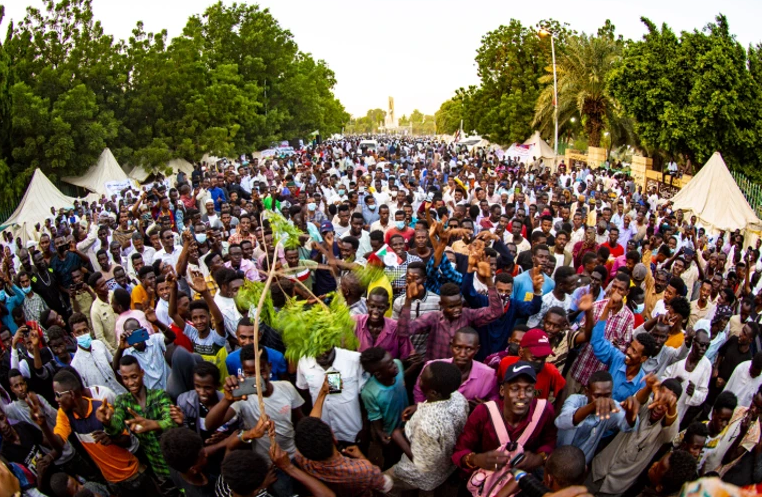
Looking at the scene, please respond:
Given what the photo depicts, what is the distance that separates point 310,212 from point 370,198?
1287mm

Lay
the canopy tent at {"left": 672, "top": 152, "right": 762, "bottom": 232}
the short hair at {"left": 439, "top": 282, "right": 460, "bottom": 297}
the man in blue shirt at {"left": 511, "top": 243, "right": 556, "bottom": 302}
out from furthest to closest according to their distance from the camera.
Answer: the canopy tent at {"left": 672, "top": 152, "right": 762, "bottom": 232} < the man in blue shirt at {"left": 511, "top": 243, "right": 556, "bottom": 302} < the short hair at {"left": 439, "top": 282, "right": 460, "bottom": 297}

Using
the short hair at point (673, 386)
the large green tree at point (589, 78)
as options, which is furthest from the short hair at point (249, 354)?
the large green tree at point (589, 78)

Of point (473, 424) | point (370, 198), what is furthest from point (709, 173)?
point (473, 424)

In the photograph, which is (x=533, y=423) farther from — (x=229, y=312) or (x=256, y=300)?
(x=229, y=312)

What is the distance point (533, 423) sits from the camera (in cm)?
326

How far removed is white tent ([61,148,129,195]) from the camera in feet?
61.8

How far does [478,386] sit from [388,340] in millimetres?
861

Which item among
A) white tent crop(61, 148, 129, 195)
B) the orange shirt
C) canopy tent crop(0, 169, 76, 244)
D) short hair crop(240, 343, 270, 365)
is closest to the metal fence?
short hair crop(240, 343, 270, 365)

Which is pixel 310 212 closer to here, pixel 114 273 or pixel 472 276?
pixel 114 273

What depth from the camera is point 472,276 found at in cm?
498

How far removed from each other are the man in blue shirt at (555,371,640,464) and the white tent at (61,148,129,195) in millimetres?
18642

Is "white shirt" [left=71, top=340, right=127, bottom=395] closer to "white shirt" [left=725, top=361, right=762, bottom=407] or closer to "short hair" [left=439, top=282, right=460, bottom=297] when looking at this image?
"short hair" [left=439, top=282, right=460, bottom=297]

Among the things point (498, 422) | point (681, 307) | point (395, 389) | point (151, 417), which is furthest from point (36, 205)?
point (681, 307)

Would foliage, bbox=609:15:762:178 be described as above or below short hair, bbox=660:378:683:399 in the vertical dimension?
above
